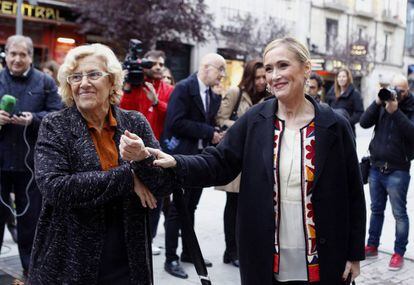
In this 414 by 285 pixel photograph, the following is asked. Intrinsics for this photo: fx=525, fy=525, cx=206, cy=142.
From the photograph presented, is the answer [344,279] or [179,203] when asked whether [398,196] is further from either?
[179,203]

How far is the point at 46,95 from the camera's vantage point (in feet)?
15.1

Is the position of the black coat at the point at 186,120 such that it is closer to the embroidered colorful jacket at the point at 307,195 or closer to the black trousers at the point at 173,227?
the black trousers at the point at 173,227

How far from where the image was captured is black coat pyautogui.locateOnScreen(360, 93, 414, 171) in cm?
504

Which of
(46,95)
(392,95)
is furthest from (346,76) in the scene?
(46,95)

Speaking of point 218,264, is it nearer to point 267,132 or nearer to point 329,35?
point 267,132

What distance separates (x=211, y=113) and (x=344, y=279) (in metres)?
2.72

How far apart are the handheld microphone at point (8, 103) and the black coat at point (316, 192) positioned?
2.15 metres

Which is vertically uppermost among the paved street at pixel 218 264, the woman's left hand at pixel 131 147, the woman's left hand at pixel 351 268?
the woman's left hand at pixel 131 147

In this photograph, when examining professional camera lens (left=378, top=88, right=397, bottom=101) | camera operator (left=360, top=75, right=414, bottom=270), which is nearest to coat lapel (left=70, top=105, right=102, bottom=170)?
professional camera lens (left=378, top=88, right=397, bottom=101)

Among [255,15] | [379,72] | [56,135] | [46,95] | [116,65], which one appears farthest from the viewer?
[379,72]

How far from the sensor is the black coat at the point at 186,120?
15.8ft

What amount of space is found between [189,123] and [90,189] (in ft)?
8.50

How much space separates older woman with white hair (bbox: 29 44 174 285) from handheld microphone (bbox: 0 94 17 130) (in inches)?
69.8

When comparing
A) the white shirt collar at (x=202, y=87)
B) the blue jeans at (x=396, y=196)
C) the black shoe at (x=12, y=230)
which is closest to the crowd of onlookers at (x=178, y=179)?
the white shirt collar at (x=202, y=87)
